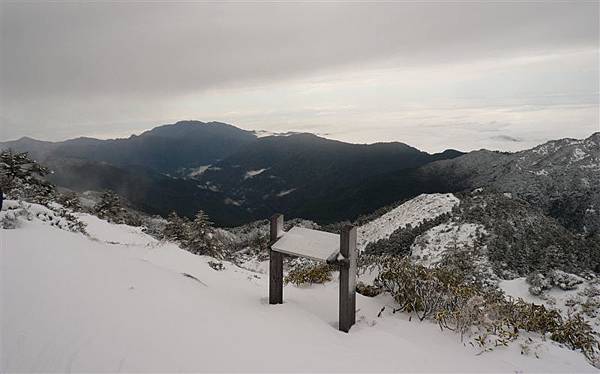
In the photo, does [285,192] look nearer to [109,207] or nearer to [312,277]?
[109,207]

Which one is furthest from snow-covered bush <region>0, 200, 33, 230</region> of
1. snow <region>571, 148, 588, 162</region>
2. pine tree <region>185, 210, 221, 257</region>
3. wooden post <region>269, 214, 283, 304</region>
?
snow <region>571, 148, 588, 162</region>

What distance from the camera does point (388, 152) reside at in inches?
4579

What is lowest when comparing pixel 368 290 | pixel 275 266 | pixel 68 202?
pixel 368 290

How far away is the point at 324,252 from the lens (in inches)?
212

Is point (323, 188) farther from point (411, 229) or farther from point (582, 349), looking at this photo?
point (582, 349)

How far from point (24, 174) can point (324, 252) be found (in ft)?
46.6

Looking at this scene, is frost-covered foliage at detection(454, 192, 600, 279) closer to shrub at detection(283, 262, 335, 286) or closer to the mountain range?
shrub at detection(283, 262, 335, 286)

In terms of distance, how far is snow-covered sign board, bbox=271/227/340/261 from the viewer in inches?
212

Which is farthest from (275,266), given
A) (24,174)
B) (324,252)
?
(24,174)

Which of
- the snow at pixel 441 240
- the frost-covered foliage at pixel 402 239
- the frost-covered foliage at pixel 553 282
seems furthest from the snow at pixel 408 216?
the frost-covered foliage at pixel 553 282

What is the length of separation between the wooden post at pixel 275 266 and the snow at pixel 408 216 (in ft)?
53.4

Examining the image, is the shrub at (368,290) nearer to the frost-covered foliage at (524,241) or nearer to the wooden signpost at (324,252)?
the wooden signpost at (324,252)

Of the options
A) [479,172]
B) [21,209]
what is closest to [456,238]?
[21,209]

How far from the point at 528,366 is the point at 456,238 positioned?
1232cm
